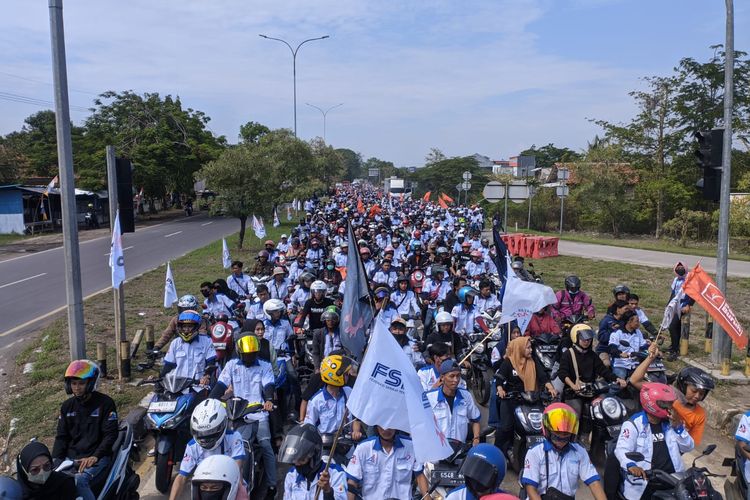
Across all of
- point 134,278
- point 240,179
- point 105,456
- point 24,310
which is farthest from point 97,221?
point 105,456

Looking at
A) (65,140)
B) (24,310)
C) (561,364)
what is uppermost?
(65,140)

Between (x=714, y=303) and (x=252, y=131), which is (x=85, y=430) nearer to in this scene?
(x=714, y=303)

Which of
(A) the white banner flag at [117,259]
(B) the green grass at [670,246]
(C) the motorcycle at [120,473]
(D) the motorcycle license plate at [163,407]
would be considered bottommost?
(B) the green grass at [670,246]

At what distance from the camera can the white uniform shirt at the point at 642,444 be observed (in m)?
4.54

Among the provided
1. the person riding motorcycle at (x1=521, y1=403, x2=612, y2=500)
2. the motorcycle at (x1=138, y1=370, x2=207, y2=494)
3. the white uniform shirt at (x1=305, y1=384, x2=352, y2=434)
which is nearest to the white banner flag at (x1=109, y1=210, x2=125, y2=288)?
the motorcycle at (x1=138, y1=370, x2=207, y2=494)

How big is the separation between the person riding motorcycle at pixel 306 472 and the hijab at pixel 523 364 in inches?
114

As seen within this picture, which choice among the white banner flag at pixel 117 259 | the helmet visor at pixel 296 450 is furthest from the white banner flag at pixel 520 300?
the white banner flag at pixel 117 259

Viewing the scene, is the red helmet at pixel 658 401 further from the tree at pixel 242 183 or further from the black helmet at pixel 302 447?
the tree at pixel 242 183

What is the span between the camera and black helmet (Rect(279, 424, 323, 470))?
4.07 metres

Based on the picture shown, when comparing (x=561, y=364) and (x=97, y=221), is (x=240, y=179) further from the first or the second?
(x=561, y=364)

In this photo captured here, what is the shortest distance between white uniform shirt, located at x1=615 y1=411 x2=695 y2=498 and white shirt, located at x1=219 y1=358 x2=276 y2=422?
3.36 m

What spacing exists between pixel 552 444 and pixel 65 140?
660 centimetres

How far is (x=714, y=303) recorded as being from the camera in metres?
7.95

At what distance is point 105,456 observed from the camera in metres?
5.08
